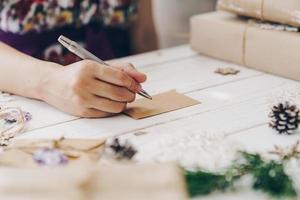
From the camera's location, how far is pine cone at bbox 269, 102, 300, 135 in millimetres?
779

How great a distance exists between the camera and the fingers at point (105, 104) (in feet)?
2.80

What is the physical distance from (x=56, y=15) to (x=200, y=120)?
566 millimetres

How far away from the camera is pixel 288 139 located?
0.77m

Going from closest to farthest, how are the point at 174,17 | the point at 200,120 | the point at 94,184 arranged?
the point at 94,184 < the point at 200,120 < the point at 174,17

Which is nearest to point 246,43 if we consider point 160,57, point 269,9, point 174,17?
point 269,9

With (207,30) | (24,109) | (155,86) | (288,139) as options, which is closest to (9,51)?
(24,109)

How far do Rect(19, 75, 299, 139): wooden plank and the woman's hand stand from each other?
20 mm

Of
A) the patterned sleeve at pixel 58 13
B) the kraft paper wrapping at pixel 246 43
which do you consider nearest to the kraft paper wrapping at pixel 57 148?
the kraft paper wrapping at pixel 246 43

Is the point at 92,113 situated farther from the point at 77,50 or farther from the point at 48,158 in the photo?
the point at 48,158

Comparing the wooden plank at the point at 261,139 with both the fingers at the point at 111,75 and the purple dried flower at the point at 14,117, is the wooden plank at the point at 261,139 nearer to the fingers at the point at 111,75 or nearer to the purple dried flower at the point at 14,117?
the fingers at the point at 111,75

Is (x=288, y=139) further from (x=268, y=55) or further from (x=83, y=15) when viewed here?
(x=83, y=15)

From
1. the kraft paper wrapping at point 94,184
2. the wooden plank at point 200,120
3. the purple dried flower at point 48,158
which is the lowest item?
the wooden plank at point 200,120

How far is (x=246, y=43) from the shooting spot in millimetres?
1071

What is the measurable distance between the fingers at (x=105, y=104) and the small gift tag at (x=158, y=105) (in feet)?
0.08
